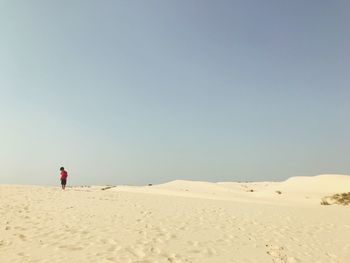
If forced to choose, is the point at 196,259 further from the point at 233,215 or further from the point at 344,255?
the point at 233,215

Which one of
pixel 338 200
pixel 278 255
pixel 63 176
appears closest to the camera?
pixel 278 255

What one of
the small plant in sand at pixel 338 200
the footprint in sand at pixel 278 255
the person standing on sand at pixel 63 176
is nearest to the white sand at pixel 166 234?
the footprint in sand at pixel 278 255

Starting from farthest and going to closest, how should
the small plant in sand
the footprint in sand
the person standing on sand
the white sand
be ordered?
the person standing on sand
the small plant in sand
the footprint in sand
the white sand

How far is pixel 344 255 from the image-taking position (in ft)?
35.1

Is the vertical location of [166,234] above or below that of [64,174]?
below

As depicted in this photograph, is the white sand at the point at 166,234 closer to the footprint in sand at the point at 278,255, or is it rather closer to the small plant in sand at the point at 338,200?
the footprint in sand at the point at 278,255

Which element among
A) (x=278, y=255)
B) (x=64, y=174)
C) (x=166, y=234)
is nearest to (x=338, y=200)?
(x=278, y=255)

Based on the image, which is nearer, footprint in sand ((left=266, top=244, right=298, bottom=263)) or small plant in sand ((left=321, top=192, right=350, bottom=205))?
footprint in sand ((left=266, top=244, right=298, bottom=263))

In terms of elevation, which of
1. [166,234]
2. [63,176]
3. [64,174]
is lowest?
[166,234]

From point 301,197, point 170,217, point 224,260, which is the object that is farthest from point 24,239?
point 301,197

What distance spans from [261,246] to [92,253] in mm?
5390

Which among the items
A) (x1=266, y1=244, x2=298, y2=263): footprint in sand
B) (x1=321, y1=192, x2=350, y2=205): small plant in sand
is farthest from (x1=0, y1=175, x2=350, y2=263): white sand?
(x1=321, y1=192, x2=350, y2=205): small plant in sand

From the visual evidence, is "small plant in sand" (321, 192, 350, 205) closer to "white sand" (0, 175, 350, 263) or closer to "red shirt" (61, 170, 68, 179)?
"white sand" (0, 175, 350, 263)

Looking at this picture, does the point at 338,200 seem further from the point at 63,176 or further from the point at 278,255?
the point at 63,176
